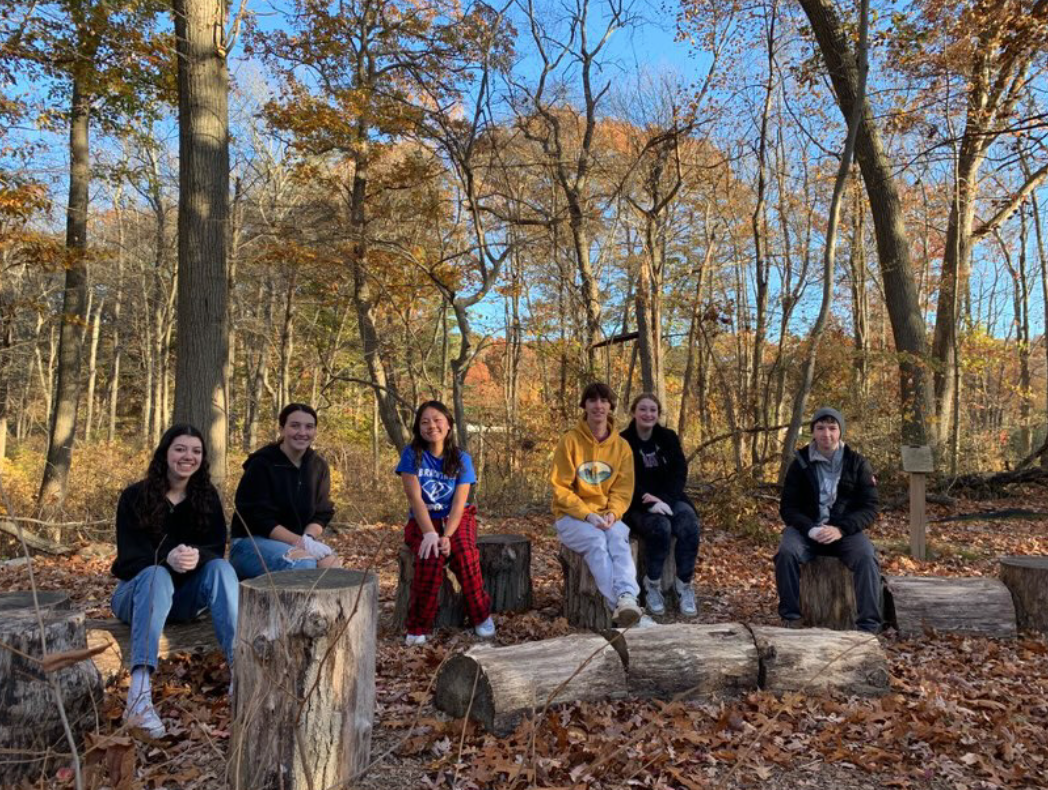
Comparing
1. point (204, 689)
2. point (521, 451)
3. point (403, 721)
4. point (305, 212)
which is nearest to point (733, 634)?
point (403, 721)

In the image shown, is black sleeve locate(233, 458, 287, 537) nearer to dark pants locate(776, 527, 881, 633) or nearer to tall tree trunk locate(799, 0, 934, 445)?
dark pants locate(776, 527, 881, 633)

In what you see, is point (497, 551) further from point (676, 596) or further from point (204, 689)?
point (204, 689)

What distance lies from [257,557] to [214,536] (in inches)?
15.4

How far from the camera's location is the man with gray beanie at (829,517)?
4.79 meters

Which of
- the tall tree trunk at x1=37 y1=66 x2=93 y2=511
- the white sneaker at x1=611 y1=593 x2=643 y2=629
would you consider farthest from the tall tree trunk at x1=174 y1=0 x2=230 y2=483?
the white sneaker at x1=611 y1=593 x2=643 y2=629

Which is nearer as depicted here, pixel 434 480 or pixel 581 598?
pixel 434 480

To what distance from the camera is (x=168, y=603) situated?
3.46 m

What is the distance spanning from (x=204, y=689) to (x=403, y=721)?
111 cm

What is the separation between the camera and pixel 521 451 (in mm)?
12125

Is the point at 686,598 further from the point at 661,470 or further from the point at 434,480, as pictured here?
the point at 434,480

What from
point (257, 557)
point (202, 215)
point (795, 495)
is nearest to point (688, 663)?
point (795, 495)

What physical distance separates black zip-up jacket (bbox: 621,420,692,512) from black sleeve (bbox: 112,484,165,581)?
3248 mm

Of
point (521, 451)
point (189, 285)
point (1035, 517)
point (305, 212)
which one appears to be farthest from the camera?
point (305, 212)

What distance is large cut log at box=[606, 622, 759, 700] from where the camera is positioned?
3.65 meters
